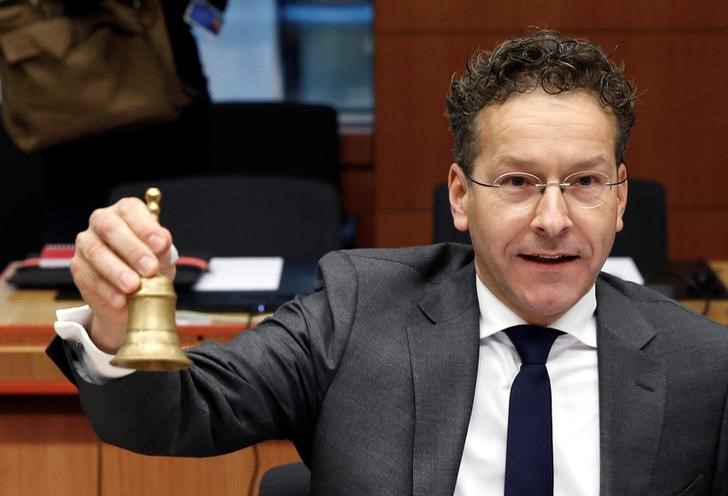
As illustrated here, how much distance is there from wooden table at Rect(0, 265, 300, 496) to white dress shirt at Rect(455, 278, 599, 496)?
77 centimetres

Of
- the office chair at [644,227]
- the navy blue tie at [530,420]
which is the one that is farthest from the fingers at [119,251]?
the office chair at [644,227]

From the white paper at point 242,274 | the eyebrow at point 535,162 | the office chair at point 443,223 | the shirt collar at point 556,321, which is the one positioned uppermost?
the eyebrow at point 535,162

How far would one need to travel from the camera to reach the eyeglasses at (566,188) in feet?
6.12

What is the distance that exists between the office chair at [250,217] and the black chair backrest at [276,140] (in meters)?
1.73

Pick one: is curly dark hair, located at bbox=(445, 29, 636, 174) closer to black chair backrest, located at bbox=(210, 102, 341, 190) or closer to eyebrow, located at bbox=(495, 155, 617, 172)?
eyebrow, located at bbox=(495, 155, 617, 172)

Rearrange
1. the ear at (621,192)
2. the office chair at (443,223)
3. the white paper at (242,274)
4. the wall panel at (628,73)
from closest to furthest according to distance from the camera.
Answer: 1. the ear at (621,192)
2. the white paper at (242,274)
3. the office chair at (443,223)
4. the wall panel at (628,73)

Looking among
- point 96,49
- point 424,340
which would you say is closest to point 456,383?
point 424,340

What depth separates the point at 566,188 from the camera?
1865 millimetres

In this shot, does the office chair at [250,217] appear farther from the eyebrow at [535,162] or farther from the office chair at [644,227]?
the eyebrow at [535,162]

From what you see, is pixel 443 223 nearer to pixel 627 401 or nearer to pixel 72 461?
pixel 72 461

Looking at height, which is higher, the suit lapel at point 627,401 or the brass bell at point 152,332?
the brass bell at point 152,332

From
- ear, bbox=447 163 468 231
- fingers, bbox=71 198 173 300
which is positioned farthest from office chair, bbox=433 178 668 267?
fingers, bbox=71 198 173 300

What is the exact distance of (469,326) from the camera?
1.99 metres

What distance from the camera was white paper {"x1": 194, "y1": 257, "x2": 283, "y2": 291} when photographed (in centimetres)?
294
